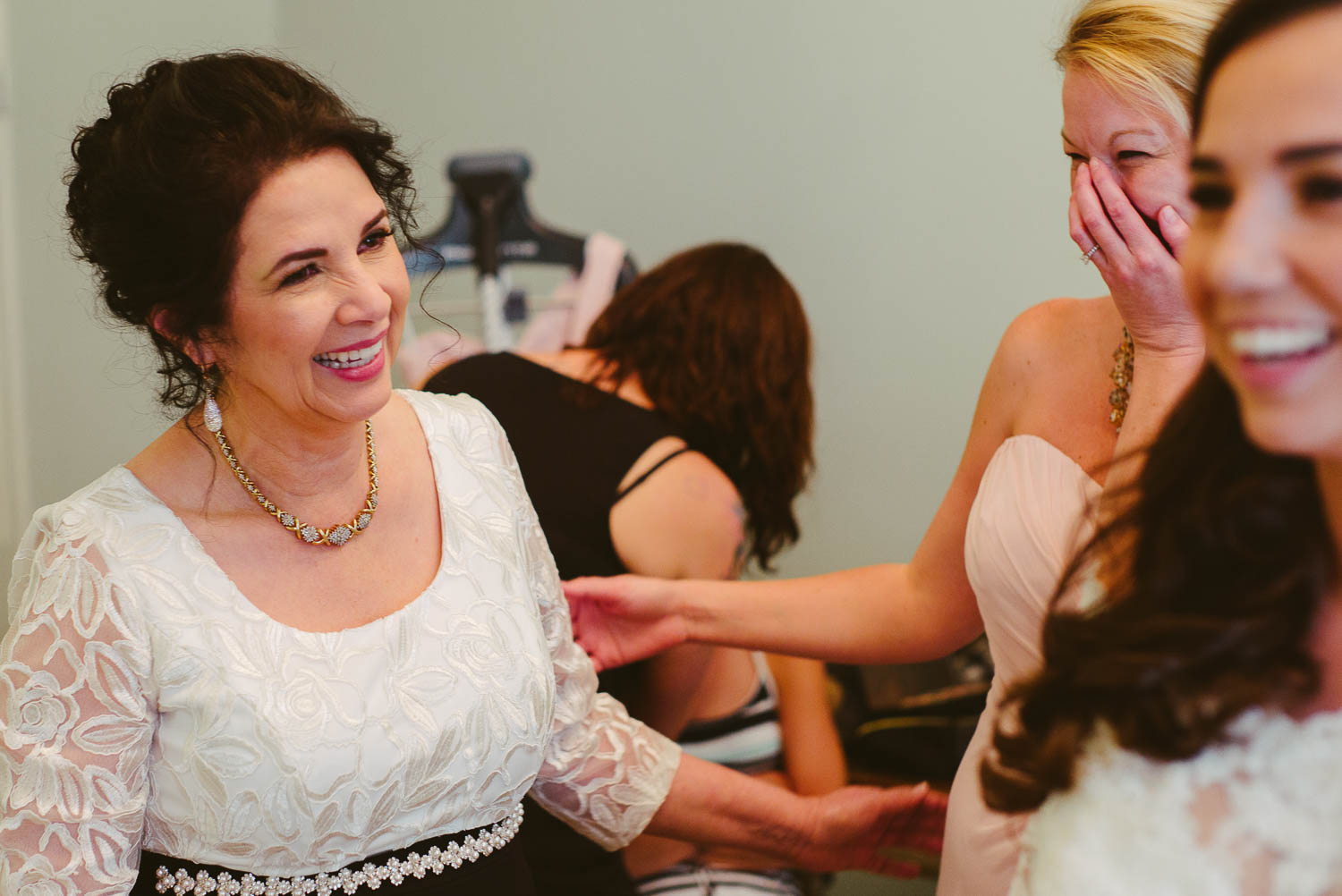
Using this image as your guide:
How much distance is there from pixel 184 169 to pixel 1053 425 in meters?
1.00

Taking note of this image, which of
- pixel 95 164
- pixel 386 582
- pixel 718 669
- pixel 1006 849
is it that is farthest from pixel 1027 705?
pixel 718 669

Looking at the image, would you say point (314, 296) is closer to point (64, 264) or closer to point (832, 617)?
point (832, 617)

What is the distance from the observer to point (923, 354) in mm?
3029

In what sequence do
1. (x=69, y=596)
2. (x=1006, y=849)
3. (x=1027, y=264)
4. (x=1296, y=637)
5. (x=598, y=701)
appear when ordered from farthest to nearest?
(x=1027, y=264), (x=598, y=701), (x=1006, y=849), (x=69, y=596), (x=1296, y=637)

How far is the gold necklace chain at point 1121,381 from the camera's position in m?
1.39

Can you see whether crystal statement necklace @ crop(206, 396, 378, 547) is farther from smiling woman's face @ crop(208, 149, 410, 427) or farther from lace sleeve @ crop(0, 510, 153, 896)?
lace sleeve @ crop(0, 510, 153, 896)

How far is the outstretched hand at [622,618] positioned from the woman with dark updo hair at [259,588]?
0.35 meters

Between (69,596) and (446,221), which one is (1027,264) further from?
(69,596)

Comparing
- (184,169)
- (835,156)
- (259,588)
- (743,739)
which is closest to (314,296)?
(184,169)

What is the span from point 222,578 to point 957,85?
2221 millimetres

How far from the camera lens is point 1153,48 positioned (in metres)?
1.27

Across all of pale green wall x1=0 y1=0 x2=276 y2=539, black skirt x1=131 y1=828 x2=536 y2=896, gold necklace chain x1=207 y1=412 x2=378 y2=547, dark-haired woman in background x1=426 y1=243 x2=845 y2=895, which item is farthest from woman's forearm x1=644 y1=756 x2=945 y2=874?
pale green wall x1=0 y1=0 x2=276 y2=539

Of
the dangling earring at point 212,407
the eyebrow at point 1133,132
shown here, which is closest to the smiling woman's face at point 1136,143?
the eyebrow at point 1133,132

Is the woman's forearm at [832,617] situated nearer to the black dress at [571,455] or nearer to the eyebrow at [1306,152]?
the black dress at [571,455]
